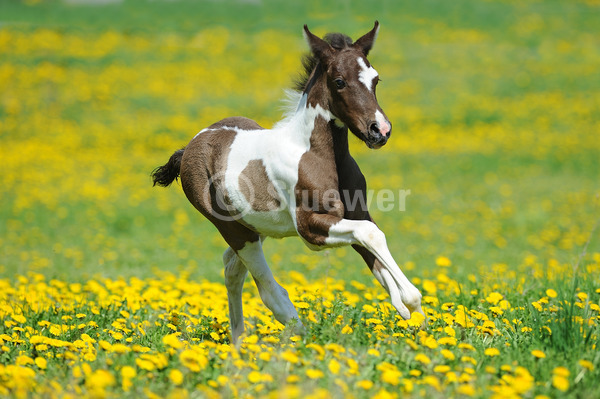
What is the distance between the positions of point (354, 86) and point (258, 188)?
102 centimetres

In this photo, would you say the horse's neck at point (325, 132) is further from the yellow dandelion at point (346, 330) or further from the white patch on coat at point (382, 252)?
the yellow dandelion at point (346, 330)

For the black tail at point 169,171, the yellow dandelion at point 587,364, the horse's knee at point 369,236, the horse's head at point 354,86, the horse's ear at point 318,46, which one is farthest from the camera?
the black tail at point 169,171

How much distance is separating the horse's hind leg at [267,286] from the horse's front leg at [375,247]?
801 mm

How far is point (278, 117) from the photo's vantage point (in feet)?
61.8

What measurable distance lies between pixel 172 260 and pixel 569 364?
27.0 ft

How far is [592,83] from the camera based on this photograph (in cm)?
2542

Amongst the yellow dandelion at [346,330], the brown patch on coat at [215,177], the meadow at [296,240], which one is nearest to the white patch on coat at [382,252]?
the meadow at [296,240]

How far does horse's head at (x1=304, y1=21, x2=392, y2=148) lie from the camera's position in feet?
13.3

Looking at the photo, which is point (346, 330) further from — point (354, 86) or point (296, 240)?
point (296, 240)

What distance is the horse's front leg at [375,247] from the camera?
396 cm

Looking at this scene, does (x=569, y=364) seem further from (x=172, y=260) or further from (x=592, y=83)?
(x=592, y=83)

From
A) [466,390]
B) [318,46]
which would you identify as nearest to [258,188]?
[318,46]

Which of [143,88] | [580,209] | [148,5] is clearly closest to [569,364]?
[580,209]

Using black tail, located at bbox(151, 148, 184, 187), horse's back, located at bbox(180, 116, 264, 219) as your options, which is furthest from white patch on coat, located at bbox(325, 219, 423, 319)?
black tail, located at bbox(151, 148, 184, 187)
